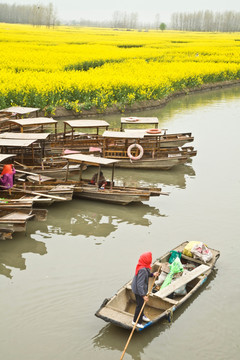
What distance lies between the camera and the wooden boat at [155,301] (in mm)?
8633

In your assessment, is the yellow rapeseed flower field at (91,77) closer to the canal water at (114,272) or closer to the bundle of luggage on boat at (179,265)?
the canal water at (114,272)

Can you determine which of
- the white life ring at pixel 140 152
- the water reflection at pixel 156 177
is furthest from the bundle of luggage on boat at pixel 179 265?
the white life ring at pixel 140 152

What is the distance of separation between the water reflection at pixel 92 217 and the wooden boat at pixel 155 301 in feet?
11.1

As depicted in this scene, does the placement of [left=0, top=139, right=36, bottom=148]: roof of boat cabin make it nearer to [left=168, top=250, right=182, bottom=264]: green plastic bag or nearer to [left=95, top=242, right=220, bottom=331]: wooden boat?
[left=168, top=250, right=182, bottom=264]: green plastic bag

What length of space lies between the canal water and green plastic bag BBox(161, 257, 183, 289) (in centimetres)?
62

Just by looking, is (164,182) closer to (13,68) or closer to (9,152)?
(9,152)

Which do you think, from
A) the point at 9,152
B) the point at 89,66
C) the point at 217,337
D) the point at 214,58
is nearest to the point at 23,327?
the point at 217,337

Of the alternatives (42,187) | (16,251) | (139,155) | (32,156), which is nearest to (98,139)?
(139,155)

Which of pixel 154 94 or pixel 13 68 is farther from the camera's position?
pixel 13 68

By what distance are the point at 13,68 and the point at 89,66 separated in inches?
391

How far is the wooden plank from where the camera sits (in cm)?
936

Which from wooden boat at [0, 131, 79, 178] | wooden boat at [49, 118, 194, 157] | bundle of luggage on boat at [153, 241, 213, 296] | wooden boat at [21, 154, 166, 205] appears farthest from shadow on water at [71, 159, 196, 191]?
bundle of luggage on boat at [153, 241, 213, 296]

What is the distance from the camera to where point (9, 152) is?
61.1ft

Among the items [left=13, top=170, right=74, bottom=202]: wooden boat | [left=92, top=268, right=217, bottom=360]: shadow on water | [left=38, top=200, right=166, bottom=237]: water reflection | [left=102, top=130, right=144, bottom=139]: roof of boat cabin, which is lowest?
[left=92, top=268, right=217, bottom=360]: shadow on water
